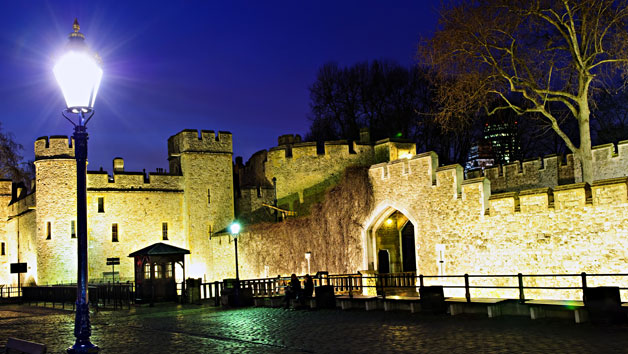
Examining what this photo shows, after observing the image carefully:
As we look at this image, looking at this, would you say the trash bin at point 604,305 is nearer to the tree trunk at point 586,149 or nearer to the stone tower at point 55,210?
the tree trunk at point 586,149

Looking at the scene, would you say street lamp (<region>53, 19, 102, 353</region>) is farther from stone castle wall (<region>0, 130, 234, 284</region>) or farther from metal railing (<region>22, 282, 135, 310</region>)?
stone castle wall (<region>0, 130, 234, 284</region>)

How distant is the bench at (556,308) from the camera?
11280 mm

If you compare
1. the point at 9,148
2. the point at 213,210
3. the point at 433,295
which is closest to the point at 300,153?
the point at 213,210

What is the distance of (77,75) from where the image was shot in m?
7.31

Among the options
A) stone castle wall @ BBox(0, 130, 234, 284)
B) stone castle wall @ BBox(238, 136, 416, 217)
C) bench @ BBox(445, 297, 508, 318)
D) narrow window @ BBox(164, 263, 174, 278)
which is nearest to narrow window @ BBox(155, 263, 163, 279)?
narrow window @ BBox(164, 263, 174, 278)

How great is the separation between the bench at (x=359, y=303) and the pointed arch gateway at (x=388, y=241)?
292 inches

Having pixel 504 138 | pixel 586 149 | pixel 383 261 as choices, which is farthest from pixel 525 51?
pixel 504 138

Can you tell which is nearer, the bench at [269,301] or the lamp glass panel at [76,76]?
the lamp glass panel at [76,76]

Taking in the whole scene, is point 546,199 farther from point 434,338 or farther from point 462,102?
point 434,338

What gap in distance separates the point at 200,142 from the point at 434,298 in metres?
22.7

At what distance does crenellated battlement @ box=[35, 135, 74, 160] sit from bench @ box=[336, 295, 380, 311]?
67.9 feet

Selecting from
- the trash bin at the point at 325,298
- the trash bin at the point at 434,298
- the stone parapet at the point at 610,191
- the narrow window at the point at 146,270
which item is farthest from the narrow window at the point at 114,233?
the stone parapet at the point at 610,191

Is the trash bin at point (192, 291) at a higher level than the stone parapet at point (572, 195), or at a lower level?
lower

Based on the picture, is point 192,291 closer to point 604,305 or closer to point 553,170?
point 553,170
